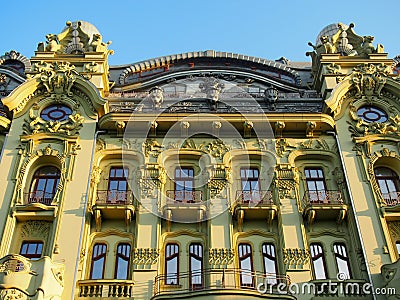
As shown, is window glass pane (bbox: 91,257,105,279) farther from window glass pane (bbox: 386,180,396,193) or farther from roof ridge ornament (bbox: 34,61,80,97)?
window glass pane (bbox: 386,180,396,193)

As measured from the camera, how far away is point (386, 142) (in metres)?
24.2

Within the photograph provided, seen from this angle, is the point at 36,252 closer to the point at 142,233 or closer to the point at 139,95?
the point at 142,233

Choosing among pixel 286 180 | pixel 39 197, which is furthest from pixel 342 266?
pixel 39 197

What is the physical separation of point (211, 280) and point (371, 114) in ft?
35.2

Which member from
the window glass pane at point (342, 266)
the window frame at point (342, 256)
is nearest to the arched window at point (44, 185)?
the window frame at point (342, 256)

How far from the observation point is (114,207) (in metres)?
21.5

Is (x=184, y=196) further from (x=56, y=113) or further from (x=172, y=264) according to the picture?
(x=56, y=113)

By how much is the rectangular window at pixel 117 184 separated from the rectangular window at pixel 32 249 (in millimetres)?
3060

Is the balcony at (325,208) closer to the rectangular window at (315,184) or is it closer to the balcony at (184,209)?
the rectangular window at (315,184)

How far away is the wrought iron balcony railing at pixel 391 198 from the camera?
882 inches

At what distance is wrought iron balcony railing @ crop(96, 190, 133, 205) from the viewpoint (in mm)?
22150

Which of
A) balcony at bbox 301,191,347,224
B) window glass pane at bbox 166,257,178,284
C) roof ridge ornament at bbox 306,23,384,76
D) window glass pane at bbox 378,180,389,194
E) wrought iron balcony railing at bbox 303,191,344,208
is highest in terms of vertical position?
roof ridge ornament at bbox 306,23,384,76

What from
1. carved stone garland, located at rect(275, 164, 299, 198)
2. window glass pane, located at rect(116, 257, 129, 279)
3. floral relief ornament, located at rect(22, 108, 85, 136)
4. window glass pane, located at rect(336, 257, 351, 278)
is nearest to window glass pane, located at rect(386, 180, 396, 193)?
carved stone garland, located at rect(275, 164, 299, 198)

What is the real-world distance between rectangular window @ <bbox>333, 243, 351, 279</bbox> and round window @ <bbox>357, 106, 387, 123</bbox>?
6.40 meters
